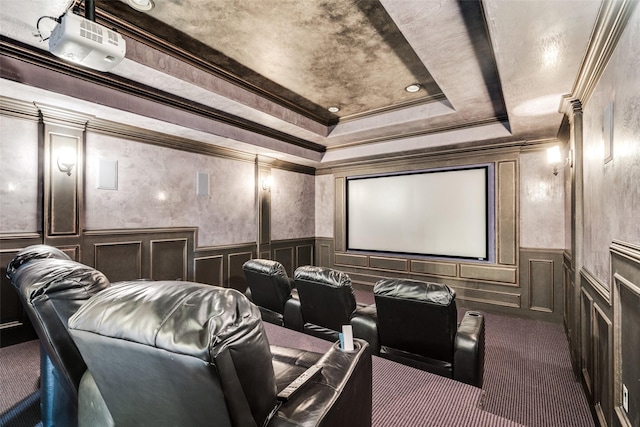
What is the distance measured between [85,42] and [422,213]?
4698 mm

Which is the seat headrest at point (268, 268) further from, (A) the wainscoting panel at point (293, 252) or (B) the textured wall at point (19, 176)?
(A) the wainscoting panel at point (293, 252)

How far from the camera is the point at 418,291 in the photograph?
76.5 inches

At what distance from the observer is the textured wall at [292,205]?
577cm

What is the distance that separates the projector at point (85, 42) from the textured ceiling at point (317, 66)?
24 cm

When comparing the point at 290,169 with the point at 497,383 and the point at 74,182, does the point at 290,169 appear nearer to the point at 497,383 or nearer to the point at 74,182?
the point at 74,182

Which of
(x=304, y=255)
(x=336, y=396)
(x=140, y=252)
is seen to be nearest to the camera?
(x=336, y=396)

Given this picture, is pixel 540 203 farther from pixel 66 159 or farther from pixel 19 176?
pixel 19 176

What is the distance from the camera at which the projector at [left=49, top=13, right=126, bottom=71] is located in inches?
69.5

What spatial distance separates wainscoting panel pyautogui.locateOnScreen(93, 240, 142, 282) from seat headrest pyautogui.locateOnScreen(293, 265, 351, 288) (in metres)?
2.37

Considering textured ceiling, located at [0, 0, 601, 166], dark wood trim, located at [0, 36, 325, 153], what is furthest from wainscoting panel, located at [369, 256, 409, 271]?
dark wood trim, located at [0, 36, 325, 153]

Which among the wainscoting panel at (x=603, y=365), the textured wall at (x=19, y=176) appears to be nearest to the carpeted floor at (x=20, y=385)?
the textured wall at (x=19, y=176)

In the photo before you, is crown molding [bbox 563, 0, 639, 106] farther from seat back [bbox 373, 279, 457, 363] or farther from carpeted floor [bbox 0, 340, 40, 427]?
carpeted floor [bbox 0, 340, 40, 427]

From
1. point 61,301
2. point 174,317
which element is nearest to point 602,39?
point 174,317

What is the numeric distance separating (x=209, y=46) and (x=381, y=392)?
124 inches
